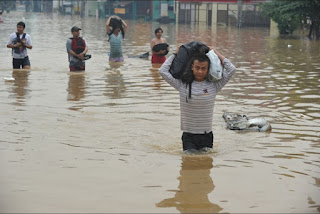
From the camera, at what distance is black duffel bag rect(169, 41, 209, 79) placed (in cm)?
737

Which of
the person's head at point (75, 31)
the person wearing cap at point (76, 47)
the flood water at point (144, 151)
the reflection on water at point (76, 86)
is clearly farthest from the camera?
the person wearing cap at point (76, 47)

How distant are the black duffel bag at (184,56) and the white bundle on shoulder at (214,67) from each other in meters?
0.08

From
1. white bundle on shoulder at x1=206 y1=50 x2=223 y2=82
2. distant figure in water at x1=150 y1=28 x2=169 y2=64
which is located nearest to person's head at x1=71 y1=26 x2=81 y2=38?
distant figure in water at x1=150 y1=28 x2=169 y2=64

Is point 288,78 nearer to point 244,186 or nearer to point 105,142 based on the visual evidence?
point 105,142

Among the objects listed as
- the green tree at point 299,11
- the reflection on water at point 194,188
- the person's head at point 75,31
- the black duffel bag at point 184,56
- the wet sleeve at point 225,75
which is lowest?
the reflection on water at point 194,188

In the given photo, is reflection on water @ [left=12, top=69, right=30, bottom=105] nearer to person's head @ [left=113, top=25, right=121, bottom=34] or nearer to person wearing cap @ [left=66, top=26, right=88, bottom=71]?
person wearing cap @ [left=66, top=26, right=88, bottom=71]

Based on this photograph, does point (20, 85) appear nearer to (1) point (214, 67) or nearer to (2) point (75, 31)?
(2) point (75, 31)

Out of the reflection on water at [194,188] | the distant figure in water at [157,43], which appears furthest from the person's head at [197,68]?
the distant figure in water at [157,43]

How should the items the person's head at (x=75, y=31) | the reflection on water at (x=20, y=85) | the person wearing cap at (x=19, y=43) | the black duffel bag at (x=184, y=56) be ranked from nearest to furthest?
1. the black duffel bag at (x=184, y=56)
2. the reflection on water at (x=20, y=85)
3. the person's head at (x=75, y=31)
4. the person wearing cap at (x=19, y=43)

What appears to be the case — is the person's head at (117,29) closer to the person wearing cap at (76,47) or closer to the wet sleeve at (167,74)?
the person wearing cap at (76,47)

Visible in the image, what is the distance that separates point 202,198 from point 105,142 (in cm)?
269

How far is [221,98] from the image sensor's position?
1238 centimetres

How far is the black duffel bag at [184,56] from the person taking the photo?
7371 mm

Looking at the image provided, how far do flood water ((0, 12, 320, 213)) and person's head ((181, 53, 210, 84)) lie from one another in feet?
3.14
